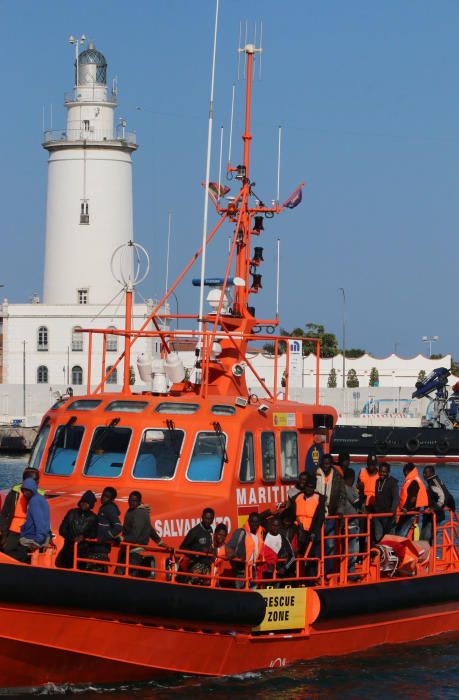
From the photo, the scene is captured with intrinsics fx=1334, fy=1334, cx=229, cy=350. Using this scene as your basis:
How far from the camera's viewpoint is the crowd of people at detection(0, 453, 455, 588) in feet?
A: 41.0

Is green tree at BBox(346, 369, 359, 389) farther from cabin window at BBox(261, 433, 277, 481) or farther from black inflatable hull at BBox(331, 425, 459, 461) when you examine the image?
cabin window at BBox(261, 433, 277, 481)

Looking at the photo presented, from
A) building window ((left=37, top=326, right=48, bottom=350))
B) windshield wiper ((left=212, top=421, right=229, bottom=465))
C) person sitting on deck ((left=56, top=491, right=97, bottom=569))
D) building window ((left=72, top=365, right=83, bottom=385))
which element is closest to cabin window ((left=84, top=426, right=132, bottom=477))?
windshield wiper ((left=212, top=421, right=229, bottom=465))

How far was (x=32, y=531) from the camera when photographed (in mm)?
12375

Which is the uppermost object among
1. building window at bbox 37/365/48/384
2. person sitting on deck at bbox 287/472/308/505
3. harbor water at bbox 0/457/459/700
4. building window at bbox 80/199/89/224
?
building window at bbox 80/199/89/224

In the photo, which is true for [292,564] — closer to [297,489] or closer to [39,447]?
[297,489]

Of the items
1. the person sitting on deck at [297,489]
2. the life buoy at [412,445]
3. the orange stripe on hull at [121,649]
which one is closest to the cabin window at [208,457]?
the person sitting on deck at [297,489]

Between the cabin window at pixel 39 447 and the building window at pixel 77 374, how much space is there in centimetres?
6343

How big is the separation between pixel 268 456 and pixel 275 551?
1612 millimetres

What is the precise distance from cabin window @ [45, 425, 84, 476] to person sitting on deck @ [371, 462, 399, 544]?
357 centimetres

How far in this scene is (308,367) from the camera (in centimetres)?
8994

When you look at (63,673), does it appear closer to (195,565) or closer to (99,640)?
(99,640)

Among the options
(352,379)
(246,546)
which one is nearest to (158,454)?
(246,546)

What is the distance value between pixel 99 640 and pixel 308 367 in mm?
77790

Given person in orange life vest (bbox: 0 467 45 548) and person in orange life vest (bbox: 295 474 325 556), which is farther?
person in orange life vest (bbox: 295 474 325 556)
